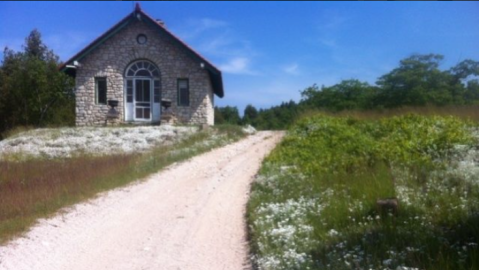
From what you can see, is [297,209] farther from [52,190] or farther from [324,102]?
[324,102]

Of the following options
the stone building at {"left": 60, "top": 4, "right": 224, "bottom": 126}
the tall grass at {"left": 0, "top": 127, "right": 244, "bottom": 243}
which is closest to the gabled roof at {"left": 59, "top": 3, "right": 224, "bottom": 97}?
the stone building at {"left": 60, "top": 4, "right": 224, "bottom": 126}

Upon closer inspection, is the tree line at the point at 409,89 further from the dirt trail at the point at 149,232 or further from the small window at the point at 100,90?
the small window at the point at 100,90

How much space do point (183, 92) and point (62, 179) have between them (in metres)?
14.5

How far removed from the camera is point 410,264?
5422mm

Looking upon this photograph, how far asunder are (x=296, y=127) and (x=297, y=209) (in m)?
11.7

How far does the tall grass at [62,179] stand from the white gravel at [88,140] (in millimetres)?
1597

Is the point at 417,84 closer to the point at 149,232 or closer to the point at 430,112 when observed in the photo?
the point at 430,112

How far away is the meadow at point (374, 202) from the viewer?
5887mm

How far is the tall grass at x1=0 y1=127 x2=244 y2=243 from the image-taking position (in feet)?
32.8

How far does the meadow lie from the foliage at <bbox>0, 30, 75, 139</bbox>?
2510 centimetres

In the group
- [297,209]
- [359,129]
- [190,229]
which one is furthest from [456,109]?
[190,229]

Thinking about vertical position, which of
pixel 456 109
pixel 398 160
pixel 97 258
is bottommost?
pixel 97 258

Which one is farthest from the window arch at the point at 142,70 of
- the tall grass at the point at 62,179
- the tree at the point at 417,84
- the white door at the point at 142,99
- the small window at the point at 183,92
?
the tree at the point at 417,84

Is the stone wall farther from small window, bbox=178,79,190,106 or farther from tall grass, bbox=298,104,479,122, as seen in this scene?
tall grass, bbox=298,104,479,122
